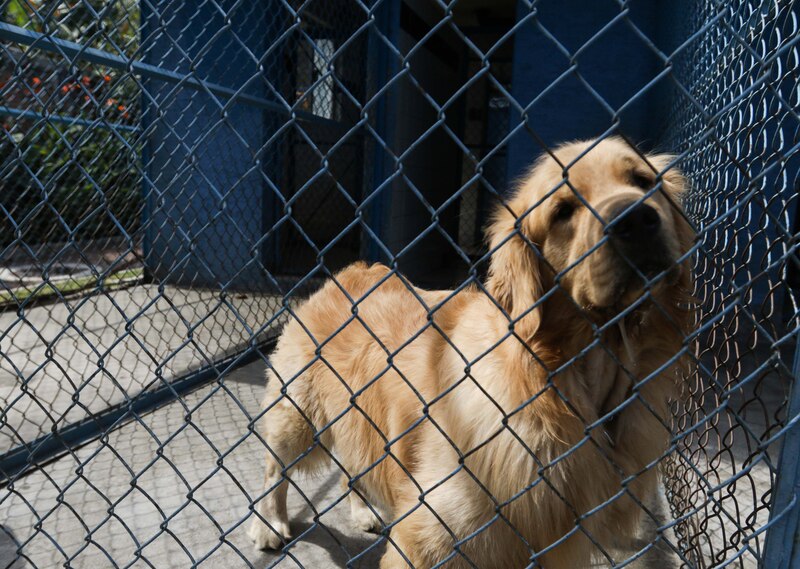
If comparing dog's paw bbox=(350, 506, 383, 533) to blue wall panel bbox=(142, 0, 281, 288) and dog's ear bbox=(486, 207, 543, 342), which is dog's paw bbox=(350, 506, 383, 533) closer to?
dog's ear bbox=(486, 207, 543, 342)

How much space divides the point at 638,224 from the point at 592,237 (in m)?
0.16

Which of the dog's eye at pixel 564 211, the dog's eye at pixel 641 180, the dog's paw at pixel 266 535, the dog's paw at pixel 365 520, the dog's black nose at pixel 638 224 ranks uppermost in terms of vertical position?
the dog's eye at pixel 564 211

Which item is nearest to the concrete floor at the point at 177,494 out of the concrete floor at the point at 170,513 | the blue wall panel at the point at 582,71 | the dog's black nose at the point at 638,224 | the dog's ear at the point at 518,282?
the concrete floor at the point at 170,513

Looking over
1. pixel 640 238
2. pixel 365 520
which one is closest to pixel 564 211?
pixel 640 238

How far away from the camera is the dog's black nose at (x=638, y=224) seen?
1364mm

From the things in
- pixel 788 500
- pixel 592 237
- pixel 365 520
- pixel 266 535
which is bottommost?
pixel 788 500

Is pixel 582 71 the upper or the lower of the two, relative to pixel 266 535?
upper

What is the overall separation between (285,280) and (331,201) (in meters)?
1.72

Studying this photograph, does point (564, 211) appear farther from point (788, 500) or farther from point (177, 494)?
point (177, 494)

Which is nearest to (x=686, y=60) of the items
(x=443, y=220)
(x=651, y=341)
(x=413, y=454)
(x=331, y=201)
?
(x=651, y=341)

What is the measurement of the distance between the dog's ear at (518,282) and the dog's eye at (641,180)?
0.36m

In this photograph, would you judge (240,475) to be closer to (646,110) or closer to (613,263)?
(613,263)

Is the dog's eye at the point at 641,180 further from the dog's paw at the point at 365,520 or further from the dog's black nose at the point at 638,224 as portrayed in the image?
the dog's paw at the point at 365,520

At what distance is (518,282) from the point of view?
5.97ft
